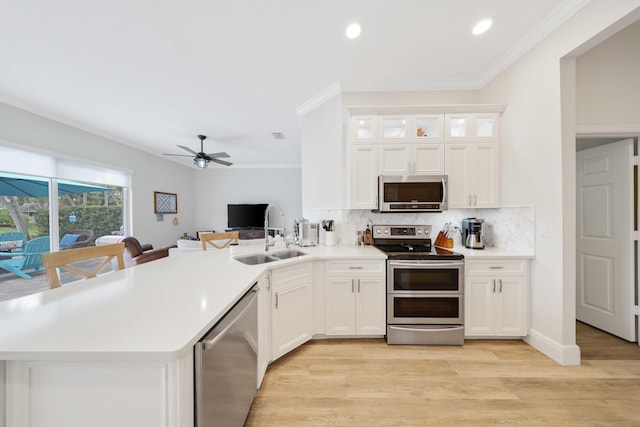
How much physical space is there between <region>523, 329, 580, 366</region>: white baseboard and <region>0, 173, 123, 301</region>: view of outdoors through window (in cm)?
612

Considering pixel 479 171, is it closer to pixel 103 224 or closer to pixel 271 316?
pixel 271 316

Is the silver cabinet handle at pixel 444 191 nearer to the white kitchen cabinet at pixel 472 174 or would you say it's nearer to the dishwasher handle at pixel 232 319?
the white kitchen cabinet at pixel 472 174

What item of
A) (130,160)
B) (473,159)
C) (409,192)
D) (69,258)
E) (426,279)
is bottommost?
(426,279)

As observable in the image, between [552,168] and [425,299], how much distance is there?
5.17 feet

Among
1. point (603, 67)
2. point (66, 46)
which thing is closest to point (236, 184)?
point (66, 46)

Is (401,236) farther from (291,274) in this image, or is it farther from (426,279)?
(291,274)

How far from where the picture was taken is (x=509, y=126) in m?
2.46

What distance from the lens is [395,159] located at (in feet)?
8.49

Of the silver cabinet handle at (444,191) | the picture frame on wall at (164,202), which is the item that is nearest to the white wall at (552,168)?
the silver cabinet handle at (444,191)

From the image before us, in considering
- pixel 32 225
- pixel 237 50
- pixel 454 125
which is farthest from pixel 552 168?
pixel 32 225

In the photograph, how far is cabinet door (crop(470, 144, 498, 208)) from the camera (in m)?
2.54

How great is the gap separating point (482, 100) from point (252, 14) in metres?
2.65

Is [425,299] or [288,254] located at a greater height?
[288,254]

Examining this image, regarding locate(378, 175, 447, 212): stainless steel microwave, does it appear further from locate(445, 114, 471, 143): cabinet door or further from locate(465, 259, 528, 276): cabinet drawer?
locate(465, 259, 528, 276): cabinet drawer
